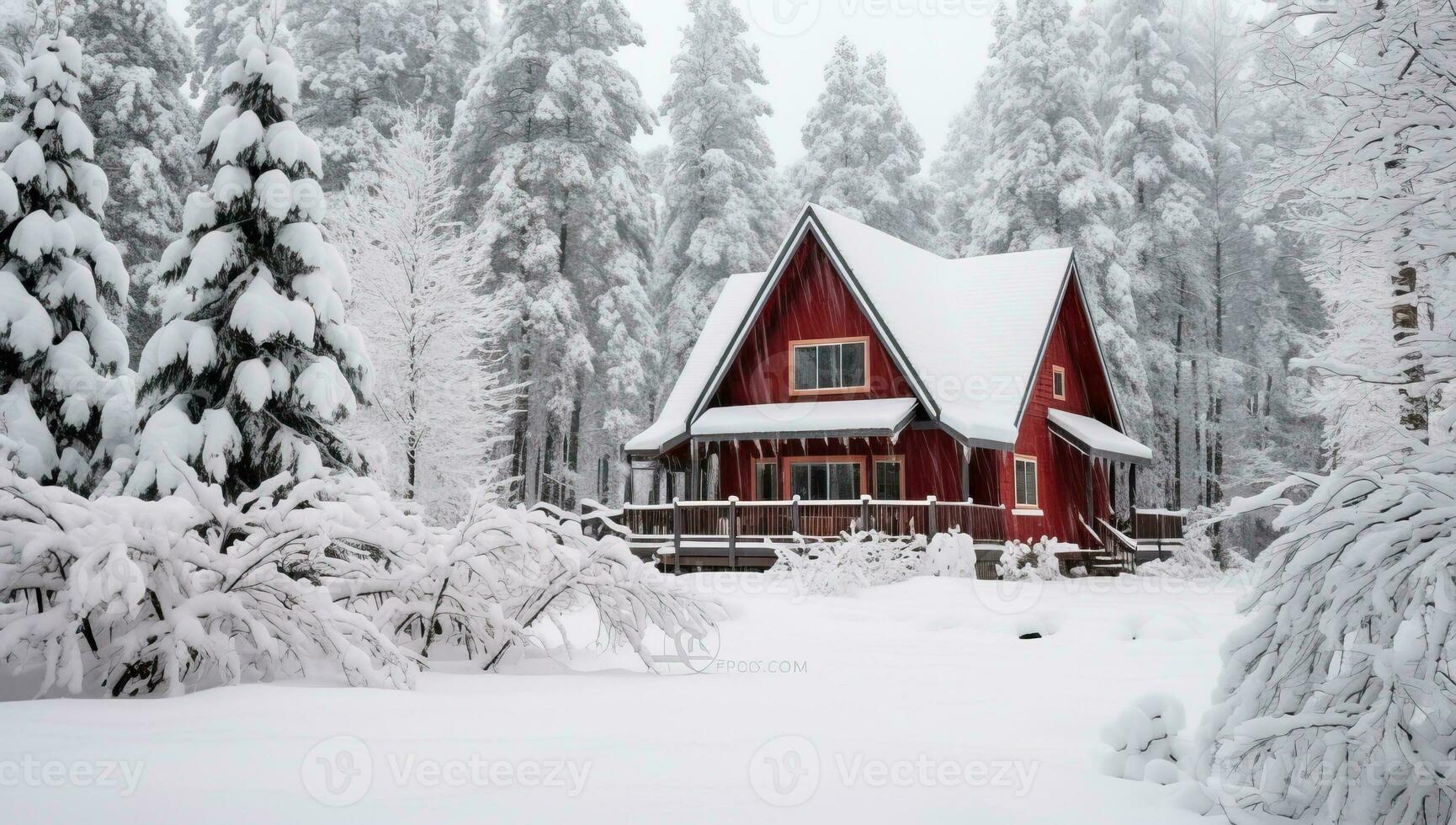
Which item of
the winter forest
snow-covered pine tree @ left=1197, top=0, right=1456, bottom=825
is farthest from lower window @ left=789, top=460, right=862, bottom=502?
snow-covered pine tree @ left=1197, top=0, right=1456, bottom=825

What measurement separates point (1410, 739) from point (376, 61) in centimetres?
3661

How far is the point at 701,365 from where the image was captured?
26.5 m

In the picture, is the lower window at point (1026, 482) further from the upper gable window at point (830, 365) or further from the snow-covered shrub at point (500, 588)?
the snow-covered shrub at point (500, 588)

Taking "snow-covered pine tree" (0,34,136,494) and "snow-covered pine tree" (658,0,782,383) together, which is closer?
"snow-covered pine tree" (0,34,136,494)

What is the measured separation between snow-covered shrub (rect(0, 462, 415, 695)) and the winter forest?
0.09 feet

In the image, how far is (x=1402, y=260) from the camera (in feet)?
15.3

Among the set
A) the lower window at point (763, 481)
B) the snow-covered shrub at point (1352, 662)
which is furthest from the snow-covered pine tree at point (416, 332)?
the snow-covered shrub at point (1352, 662)

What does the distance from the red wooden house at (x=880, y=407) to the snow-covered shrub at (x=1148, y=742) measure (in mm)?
16547

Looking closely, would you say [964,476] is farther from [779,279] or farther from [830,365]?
[779,279]

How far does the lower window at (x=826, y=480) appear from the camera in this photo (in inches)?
980

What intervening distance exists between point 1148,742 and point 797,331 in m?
21.4

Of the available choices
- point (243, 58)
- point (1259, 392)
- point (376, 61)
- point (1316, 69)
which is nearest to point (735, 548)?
point (243, 58)

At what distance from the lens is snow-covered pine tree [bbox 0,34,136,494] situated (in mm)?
12812

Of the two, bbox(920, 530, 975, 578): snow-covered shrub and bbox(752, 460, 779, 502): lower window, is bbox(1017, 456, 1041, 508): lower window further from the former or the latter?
bbox(920, 530, 975, 578): snow-covered shrub
